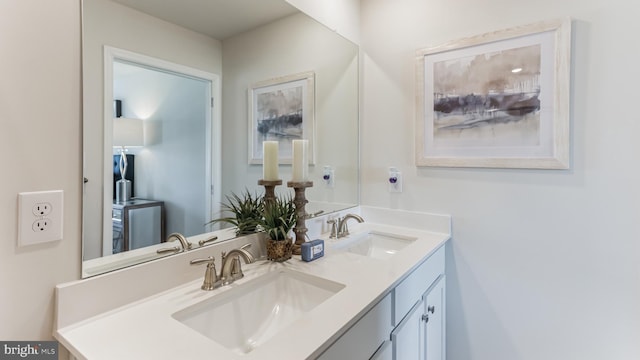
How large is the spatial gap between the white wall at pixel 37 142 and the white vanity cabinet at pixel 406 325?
73 centimetres

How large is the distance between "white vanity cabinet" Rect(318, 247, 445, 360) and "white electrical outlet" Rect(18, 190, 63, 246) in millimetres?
756

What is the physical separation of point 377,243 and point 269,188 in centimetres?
81

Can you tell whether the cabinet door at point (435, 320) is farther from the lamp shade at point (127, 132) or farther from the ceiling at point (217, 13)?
the ceiling at point (217, 13)

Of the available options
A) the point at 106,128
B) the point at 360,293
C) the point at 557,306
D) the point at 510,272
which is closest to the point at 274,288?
the point at 360,293

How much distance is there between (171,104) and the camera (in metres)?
1.13

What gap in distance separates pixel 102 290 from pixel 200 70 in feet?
2.70

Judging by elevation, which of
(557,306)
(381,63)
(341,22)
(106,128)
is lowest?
(557,306)

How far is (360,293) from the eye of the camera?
101 centimetres

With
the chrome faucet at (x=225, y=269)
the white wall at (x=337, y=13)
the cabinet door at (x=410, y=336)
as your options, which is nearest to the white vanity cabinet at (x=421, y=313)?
the cabinet door at (x=410, y=336)

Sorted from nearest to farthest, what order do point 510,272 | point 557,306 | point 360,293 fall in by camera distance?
1. point 360,293
2. point 557,306
3. point 510,272

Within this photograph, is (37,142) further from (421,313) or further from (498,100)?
(498,100)

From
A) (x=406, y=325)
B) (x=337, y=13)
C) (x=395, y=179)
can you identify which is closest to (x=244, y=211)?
(x=406, y=325)

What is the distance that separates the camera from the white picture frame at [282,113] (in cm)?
→ 146

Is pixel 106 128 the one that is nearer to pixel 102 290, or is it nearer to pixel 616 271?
pixel 102 290
